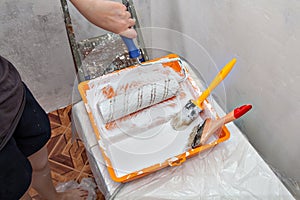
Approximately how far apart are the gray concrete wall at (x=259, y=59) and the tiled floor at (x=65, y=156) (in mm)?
577

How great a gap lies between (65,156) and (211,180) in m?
0.73

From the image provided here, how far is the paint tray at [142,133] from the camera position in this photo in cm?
79

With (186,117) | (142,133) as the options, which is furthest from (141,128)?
(186,117)

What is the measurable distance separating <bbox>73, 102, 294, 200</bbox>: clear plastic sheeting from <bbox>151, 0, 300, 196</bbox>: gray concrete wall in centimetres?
12

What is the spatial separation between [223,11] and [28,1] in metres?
0.64

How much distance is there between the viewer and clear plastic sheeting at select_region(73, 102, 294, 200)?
2.58 feet

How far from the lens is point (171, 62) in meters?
0.97

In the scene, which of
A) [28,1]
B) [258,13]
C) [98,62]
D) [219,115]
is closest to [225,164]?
[219,115]

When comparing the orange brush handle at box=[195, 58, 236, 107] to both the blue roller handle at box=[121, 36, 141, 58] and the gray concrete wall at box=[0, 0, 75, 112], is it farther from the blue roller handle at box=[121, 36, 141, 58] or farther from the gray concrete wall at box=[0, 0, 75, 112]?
the gray concrete wall at box=[0, 0, 75, 112]

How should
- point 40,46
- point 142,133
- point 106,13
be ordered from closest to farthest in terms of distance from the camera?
point 106,13 → point 142,133 → point 40,46

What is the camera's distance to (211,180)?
0.81 m

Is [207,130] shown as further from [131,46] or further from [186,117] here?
[131,46]

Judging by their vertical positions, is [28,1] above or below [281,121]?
above

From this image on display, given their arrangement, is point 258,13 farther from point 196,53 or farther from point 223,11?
point 196,53
